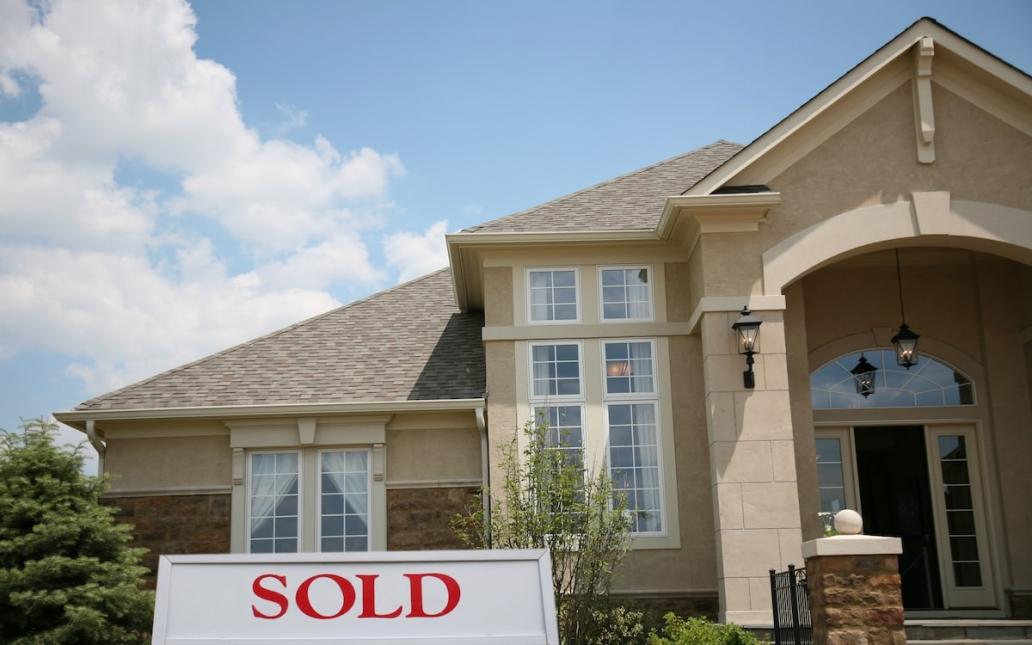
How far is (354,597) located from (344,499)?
8.59 metres

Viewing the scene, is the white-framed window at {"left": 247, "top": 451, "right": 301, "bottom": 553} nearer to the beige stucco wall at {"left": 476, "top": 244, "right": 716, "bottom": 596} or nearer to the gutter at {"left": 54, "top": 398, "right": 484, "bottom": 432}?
the gutter at {"left": 54, "top": 398, "right": 484, "bottom": 432}

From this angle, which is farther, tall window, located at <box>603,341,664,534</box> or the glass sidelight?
the glass sidelight

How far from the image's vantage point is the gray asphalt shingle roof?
14273 mm

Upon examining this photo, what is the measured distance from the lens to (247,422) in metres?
14.2

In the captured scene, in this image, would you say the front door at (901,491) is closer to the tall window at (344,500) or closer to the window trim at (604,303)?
the window trim at (604,303)

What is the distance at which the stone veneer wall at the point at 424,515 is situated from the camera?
13742mm

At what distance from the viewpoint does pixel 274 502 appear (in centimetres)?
1404

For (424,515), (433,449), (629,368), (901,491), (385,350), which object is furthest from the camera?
(385,350)

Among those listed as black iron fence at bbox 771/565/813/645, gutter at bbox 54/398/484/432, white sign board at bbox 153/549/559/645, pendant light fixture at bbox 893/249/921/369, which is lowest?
black iron fence at bbox 771/565/813/645

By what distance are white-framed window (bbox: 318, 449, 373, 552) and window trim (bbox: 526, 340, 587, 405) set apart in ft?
7.83

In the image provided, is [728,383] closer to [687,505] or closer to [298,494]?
[687,505]

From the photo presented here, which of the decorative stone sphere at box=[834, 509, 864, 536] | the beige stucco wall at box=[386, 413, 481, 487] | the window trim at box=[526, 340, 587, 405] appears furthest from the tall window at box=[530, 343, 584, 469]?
the decorative stone sphere at box=[834, 509, 864, 536]

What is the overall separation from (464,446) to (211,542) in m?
3.46

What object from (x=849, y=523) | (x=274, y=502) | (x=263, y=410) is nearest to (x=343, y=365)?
(x=263, y=410)
